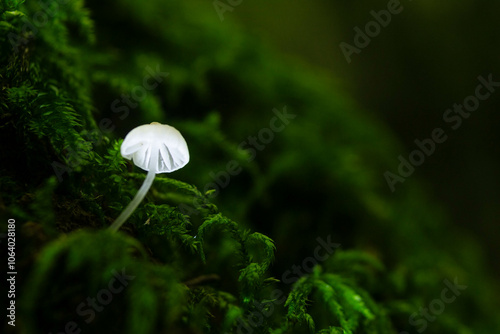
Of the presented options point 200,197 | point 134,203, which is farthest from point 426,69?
point 134,203

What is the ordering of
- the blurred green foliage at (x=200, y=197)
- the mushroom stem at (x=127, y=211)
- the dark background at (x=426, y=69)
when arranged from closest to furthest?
the blurred green foliage at (x=200, y=197)
the mushroom stem at (x=127, y=211)
the dark background at (x=426, y=69)

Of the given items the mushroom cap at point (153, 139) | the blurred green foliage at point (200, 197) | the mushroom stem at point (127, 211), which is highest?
the mushroom cap at point (153, 139)

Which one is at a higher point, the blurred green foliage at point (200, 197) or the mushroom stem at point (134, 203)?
the mushroom stem at point (134, 203)

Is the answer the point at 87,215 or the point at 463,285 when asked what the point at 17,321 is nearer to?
the point at 87,215

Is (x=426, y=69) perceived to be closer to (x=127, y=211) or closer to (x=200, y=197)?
(x=200, y=197)

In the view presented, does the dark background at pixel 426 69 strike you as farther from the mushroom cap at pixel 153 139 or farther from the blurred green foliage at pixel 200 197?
the mushroom cap at pixel 153 139

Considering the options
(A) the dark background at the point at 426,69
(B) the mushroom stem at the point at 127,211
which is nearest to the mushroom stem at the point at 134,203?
(B) the mushroom stem at the point at 127,211
